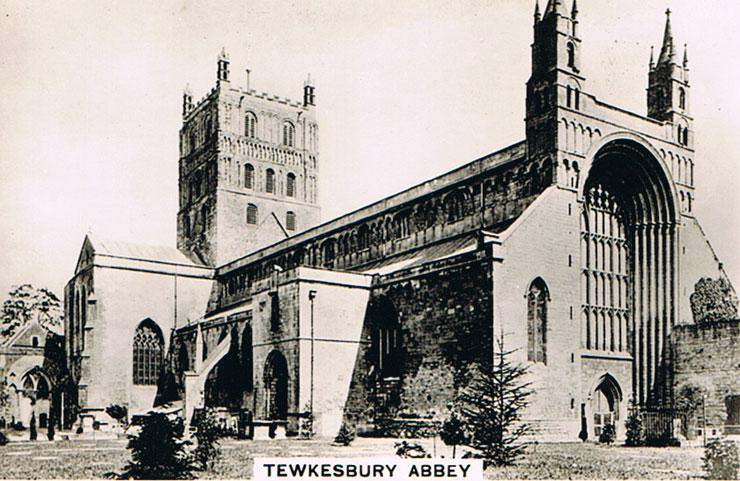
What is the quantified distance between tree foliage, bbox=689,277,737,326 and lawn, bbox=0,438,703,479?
11.6 meters

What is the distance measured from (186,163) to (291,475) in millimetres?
54196

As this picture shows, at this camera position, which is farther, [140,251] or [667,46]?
[140,251]

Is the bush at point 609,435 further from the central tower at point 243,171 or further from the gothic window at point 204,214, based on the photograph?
the gothic window at point 204,214


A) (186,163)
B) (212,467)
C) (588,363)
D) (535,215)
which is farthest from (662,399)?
(186,163)

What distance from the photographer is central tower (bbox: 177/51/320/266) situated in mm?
62656

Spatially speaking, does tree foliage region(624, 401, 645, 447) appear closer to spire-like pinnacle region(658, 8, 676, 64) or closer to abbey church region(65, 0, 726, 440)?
abbey church region(65, 0, 726, 440)

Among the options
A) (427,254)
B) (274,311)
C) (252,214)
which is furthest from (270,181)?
(427,254)

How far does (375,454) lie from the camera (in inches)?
992

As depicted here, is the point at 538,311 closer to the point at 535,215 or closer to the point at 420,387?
the point at 535,215

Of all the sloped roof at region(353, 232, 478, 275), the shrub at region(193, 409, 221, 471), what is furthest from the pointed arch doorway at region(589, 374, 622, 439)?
the shrub at region(193, 409, 221, 471)

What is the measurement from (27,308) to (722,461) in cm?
6091

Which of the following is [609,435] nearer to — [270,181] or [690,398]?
[690,398]

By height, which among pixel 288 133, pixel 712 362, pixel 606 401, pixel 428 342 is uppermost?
pixel 288 133

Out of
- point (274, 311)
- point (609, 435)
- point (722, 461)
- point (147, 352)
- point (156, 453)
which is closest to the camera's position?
point (156, 453)
